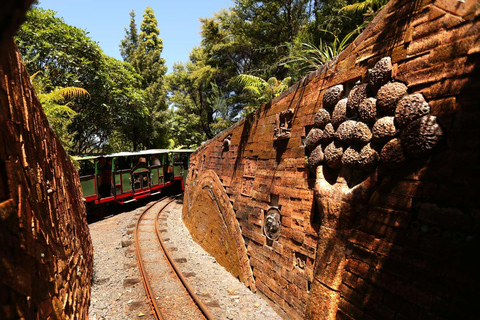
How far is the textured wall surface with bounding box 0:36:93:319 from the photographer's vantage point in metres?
2.05

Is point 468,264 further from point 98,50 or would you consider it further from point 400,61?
point 98,50

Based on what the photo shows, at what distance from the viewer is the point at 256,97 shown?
10.1 metres

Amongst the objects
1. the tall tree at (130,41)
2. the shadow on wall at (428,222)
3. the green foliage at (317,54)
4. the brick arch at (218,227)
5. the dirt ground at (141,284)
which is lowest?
the dirt ground at (141,284)

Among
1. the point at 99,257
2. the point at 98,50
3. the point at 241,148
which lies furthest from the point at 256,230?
the point at 98,50

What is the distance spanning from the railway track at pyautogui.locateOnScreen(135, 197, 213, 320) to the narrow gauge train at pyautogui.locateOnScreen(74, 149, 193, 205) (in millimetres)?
2729

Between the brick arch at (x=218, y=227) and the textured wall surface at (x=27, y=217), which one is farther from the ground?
the textured wall surface at (x=27, y=217)

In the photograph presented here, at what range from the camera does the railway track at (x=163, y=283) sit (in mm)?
4909

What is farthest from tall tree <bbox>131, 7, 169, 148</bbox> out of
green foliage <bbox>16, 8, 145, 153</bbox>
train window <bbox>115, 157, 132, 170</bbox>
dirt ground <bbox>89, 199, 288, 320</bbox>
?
dirt ground <bbox>89, 199, 288, 320</bbox>

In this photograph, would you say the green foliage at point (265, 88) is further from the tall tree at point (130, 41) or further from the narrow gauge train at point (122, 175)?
the tall tree at point (130, 41)

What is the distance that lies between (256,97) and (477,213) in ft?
28.1

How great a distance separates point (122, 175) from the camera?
11.6 metres

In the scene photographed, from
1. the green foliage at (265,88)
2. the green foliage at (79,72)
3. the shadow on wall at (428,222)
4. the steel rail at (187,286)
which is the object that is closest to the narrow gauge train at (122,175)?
the green foliage at (79,72)

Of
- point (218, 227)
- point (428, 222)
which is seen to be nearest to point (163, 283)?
point (218, 227)

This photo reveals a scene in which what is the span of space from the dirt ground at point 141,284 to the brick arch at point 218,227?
0.80 ft
